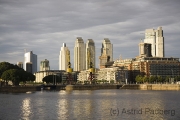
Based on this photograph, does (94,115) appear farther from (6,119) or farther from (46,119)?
(6,119)

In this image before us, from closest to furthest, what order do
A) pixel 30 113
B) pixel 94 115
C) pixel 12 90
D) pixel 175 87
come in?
pixel 94 115 → pixel 30 113 → pixel 12 90 → pixel 175 87

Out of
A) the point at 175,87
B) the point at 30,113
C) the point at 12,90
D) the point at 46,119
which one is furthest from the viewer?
the point at 175,87

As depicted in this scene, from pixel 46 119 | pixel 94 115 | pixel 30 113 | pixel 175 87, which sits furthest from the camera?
pixel 175 87

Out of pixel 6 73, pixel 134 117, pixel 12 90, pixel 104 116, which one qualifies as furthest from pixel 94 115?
pixel 6 73

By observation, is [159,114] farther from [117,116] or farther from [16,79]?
[16,79]

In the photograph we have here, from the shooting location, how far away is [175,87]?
19738cm

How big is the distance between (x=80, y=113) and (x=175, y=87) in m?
129

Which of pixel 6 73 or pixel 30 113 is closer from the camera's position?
pixel 30 113

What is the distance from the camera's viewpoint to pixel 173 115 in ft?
233

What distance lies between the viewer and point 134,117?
69062 mm

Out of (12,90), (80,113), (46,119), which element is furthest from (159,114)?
(12,90)

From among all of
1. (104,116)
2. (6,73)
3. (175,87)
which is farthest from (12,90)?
(104,116)

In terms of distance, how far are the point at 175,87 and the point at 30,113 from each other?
434 ft

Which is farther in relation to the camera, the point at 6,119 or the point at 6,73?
the point at 6,73
